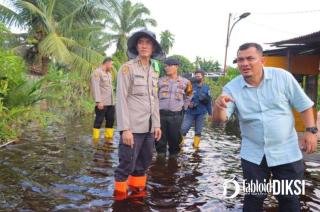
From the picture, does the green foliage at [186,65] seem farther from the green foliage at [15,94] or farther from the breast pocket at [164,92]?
the breast pocket at [164,92]

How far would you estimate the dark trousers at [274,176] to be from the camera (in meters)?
3.61

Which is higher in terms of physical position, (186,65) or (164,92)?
(186,65)

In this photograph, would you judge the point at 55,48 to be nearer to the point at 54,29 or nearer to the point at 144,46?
the point at 54,29

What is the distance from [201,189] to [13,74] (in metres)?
4.83

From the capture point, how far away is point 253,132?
3711 millimetres

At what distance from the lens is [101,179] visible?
19.7 ft

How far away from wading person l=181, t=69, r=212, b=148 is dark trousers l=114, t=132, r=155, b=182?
12.7ft

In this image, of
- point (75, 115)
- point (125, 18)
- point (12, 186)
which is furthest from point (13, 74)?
point (125, 18)

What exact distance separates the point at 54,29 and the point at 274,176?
695 inches

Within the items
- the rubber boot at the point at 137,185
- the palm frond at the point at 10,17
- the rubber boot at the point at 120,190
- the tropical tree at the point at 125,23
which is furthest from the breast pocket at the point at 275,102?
the tropical tree at the point at 125,23

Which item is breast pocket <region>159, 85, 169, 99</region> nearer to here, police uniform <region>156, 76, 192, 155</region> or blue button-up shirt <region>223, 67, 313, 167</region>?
police uniform <region>156, 76, 192, 155</region>

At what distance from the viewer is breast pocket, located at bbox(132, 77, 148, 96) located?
5.04 meters

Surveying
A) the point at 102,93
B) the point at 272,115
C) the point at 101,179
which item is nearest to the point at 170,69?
the point at 102,93

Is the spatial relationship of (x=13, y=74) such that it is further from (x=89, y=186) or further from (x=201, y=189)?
(x=201, y=189)
